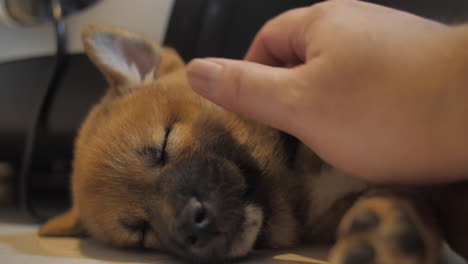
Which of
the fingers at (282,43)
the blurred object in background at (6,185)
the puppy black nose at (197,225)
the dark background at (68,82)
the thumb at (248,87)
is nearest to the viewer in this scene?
the thumb at (248,87)

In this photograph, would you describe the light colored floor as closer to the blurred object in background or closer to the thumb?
the thumb

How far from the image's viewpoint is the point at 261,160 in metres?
1.36

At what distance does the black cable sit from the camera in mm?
2762

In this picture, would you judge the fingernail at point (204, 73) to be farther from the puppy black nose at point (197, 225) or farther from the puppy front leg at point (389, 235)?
the puppy front leg at point (389, 235)

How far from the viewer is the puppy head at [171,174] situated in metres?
1.10

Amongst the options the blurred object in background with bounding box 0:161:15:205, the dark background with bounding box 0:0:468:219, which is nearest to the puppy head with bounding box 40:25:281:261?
the dark background with bounding box 0:0:468:219

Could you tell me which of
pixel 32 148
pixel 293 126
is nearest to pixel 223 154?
pixel 293 126

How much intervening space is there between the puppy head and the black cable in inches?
52.1

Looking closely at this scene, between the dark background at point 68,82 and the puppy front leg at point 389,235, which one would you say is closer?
the puppy front leg at point 389,235

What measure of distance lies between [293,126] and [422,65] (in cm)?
31

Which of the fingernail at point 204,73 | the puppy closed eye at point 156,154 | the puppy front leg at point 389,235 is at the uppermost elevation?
the fingernail at point 204,73

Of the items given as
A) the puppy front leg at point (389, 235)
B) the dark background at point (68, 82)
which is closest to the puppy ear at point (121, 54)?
the dark background at point (68, 82)

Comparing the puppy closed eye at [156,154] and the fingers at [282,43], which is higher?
the fingers at [282,43]

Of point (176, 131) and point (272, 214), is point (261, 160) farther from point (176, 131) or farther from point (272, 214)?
point (176, 131)
